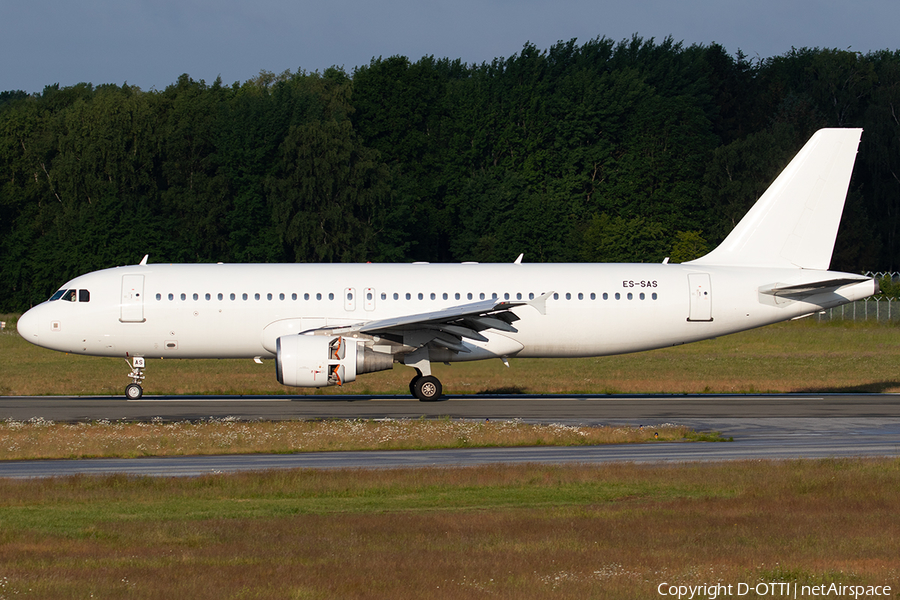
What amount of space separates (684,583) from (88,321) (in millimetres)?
22429

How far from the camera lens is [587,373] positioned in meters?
36.9

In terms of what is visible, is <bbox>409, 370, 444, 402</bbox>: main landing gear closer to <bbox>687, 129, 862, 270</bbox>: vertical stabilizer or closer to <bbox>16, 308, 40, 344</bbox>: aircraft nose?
<bbox>687, 129, 862, 270</bbox>: vertical stabilizer

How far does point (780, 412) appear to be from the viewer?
24344 millimetres

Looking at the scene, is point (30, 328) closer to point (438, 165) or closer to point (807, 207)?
point (807, 207)

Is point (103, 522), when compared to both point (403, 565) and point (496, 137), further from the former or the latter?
point (496, 137)

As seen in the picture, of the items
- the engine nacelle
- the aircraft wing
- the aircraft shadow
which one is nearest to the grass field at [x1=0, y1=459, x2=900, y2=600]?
the engine nacelle

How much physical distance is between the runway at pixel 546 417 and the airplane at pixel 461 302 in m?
1.50

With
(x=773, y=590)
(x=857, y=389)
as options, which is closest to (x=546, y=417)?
(x=857, y=389)

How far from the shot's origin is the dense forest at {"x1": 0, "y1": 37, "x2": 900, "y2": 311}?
74.1m

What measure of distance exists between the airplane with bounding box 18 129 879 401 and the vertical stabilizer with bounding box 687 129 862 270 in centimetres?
4

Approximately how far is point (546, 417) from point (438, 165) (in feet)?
203

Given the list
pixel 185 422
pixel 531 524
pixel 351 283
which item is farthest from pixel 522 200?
pixel 531 524

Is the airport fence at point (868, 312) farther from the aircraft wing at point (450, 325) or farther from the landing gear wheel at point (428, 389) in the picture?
the landing gear wheel at point (428, 389)

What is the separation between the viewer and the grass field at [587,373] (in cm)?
3122
